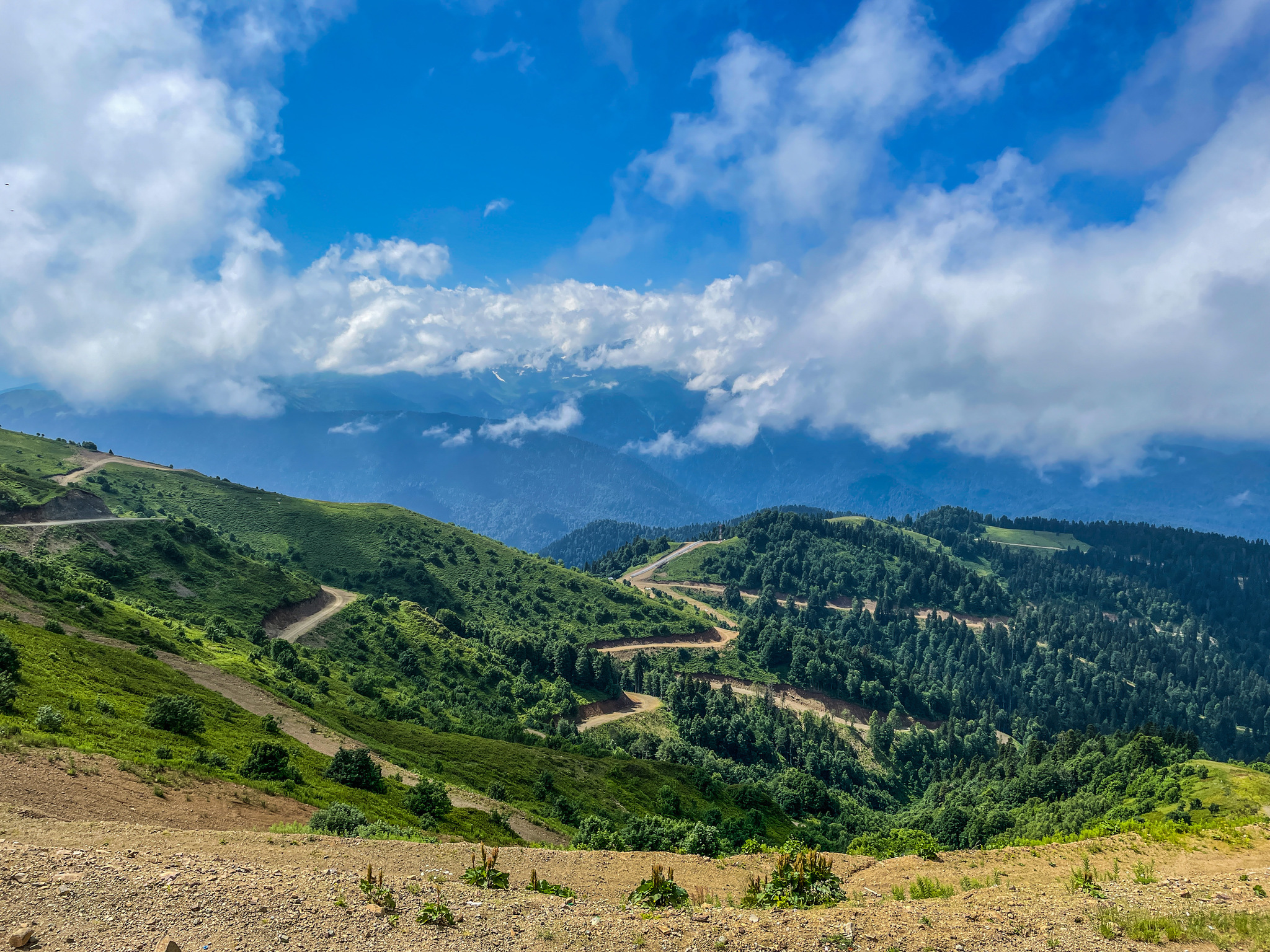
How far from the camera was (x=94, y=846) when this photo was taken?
21250 millimetres

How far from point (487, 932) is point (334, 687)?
281ft

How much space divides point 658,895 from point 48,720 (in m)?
37.5

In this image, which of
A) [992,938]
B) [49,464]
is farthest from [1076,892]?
[49,464]

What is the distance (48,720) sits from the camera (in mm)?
35062

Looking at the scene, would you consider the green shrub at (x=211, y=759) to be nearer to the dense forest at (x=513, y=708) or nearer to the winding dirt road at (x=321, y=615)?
the dense forest at (x=513, y=708)

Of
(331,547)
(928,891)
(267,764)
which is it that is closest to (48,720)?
(267,764)

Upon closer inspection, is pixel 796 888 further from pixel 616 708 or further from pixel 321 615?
pixel 616 708

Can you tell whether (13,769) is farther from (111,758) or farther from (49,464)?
(49,464)

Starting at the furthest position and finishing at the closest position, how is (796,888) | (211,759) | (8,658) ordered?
(8,658)
(211,759)
(796,888)

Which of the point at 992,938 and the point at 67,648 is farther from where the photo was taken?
the point at 67,648

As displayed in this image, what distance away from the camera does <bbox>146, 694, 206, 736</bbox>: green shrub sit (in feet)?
143

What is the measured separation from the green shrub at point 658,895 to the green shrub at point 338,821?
706 inches

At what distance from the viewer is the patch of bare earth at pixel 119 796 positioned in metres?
26.8

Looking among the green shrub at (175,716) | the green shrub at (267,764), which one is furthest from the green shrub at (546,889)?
the green shrub at (175,716)
